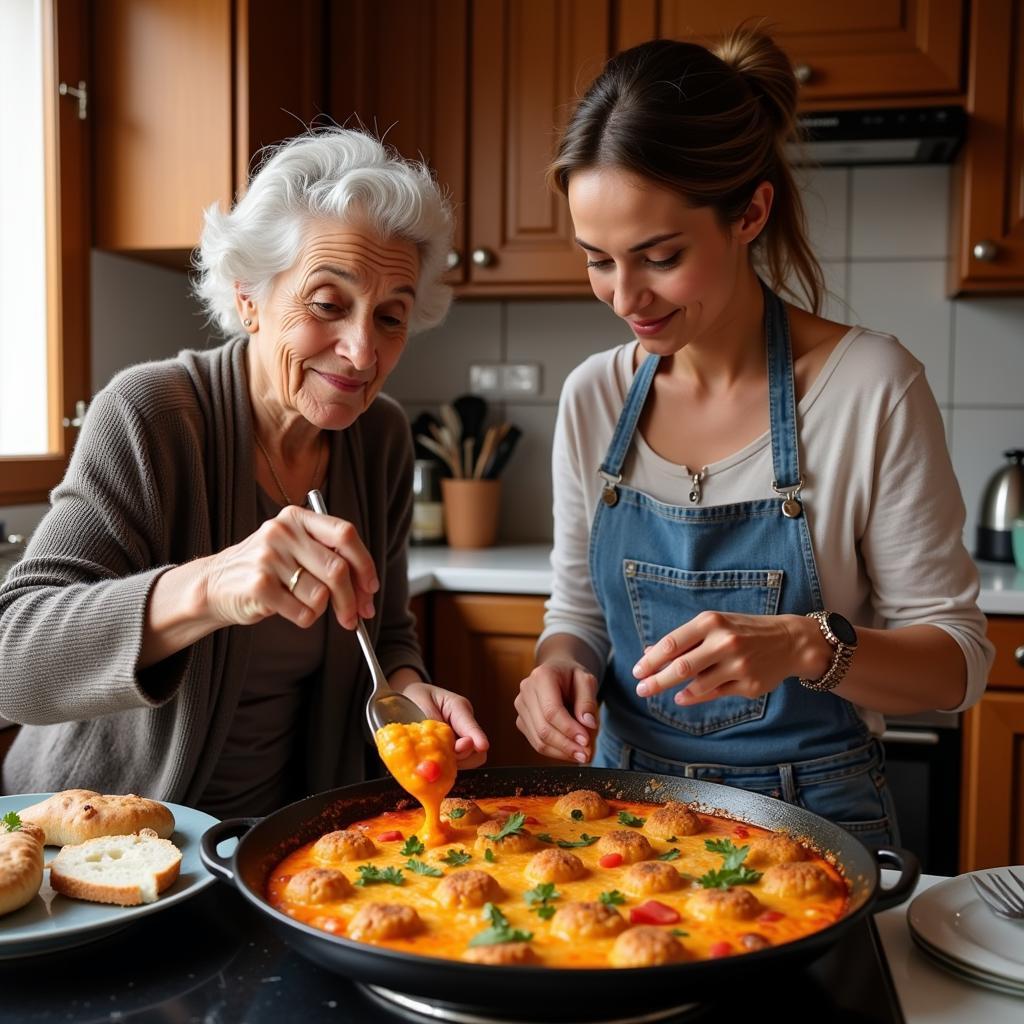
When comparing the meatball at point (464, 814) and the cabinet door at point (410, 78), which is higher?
the cabinet door at point (410, 78)

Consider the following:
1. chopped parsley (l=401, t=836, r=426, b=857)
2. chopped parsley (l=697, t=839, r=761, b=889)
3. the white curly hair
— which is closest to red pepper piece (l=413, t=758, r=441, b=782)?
chopped parsley (l=401, t=836, r=426, b=857)

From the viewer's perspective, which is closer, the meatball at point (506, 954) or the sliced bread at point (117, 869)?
the meatball at point (506, 954)

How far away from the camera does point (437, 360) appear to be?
3492 millimetres

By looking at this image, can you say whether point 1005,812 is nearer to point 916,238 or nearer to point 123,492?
point 916,238

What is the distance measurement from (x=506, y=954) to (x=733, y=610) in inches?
32.2

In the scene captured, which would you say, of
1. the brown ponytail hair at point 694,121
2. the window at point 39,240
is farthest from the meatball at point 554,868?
the window at point 39,240

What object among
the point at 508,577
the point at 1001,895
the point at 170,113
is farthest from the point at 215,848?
the point at 170,113

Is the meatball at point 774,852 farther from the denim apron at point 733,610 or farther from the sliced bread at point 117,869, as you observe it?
the sliced bread at point 117,869

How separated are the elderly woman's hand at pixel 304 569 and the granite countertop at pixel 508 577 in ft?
5.05

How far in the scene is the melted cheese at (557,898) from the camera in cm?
87

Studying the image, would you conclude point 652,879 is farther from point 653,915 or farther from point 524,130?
point 524,130

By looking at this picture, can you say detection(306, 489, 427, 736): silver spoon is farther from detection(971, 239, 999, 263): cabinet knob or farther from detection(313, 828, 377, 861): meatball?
detection(971, 239, 999, 263): cabinet knob

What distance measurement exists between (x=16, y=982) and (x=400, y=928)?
0.94ft

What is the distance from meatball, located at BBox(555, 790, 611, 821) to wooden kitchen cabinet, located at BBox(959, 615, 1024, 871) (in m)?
1.55
